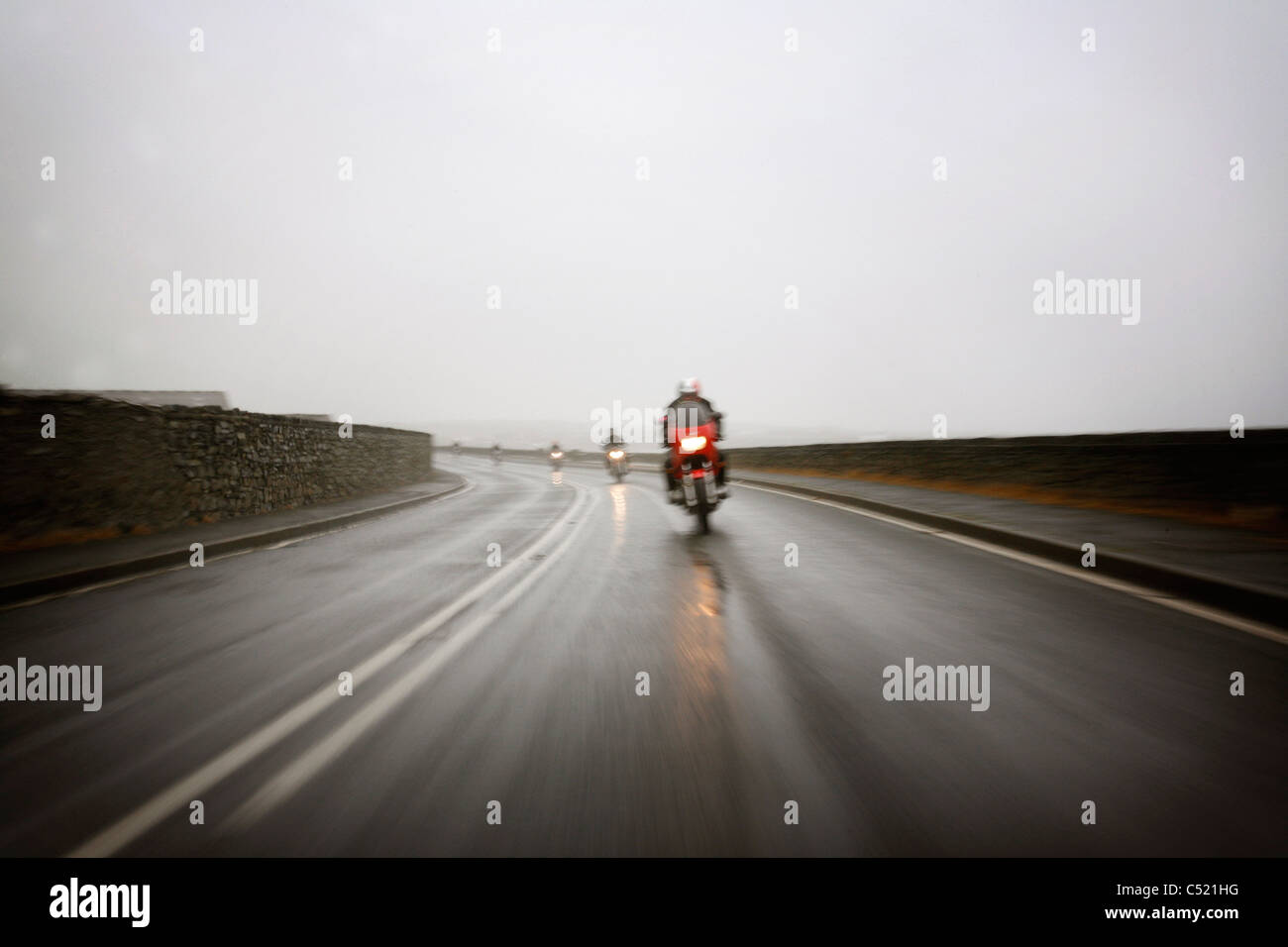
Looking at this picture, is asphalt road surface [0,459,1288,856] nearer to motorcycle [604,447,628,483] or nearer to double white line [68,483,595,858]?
double white line [68,483,595,858]

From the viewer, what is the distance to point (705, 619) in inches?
242

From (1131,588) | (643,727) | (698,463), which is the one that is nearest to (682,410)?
(698,463)

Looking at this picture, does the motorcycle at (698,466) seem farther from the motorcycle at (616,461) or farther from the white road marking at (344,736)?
the motorcycle at (616,461)

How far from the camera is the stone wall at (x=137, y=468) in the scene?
32.5ft

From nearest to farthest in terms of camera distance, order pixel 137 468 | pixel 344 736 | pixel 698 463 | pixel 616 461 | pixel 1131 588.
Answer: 1. pixel 344 736
2. pixel 1131 588
3. pixel 137 468
4. pixel 698 463
5. pixel 616 461

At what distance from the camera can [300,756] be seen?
332 centimetres

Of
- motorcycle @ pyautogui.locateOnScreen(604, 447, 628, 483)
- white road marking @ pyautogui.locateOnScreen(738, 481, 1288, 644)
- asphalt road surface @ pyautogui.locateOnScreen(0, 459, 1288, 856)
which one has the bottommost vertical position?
asphalt road surface @ pyautogui.locateOnScreen(0, 459, 1288, 856)

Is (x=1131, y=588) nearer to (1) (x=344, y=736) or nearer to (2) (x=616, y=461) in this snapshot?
(1) (x=344, y=736)

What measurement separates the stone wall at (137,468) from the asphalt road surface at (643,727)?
12.4 feet

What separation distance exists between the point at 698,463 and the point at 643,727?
9192 millimetres

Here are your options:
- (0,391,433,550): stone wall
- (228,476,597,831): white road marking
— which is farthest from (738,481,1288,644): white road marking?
(0,391,433,550): stone wall

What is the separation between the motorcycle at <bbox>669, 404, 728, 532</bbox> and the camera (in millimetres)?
12656

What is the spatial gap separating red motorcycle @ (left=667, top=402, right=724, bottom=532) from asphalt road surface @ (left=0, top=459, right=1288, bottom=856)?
5365 mm
